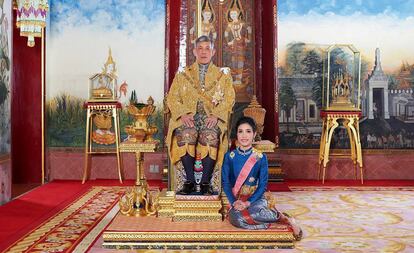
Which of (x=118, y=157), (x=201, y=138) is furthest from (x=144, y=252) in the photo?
(x=118, y=157)

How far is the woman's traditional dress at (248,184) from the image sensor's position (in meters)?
4.53

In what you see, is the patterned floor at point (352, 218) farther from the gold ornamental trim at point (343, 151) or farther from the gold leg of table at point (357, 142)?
the gold ornamental trim at point (343, 151)

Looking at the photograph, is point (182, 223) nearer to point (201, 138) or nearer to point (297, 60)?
point (201, 138)

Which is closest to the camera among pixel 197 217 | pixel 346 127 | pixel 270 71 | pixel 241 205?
pixel 241 205

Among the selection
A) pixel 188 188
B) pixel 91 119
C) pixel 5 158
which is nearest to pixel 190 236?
pixel 188 188

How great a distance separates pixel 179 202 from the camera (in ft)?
16.2

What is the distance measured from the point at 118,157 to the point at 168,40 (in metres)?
2.10

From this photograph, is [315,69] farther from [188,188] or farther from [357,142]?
[188,188]

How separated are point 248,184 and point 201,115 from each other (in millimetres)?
1020

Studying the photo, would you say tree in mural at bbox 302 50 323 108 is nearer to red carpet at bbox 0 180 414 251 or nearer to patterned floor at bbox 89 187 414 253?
red carpet at bbox 0 180 414 251

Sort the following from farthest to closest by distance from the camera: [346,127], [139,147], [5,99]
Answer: [346,127]
[5,99]
[139,147]

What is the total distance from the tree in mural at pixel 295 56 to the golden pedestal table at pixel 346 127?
3.19 feet

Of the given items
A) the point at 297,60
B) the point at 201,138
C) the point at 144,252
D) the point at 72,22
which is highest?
the point at 72,22

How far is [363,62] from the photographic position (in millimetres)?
8984
